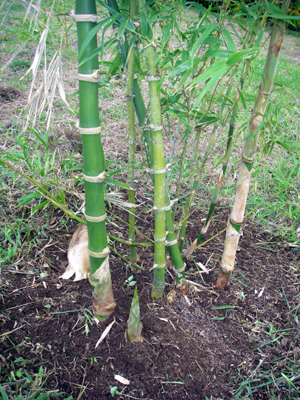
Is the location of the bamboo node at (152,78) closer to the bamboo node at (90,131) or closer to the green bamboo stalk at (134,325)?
the bamboo node at (90,131)

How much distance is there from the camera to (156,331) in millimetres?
1223

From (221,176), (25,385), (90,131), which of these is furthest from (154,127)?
(25,385)

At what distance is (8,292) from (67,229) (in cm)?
44

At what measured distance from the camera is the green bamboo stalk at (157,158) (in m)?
0.93

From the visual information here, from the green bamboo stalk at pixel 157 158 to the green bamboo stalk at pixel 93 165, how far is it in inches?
6.4

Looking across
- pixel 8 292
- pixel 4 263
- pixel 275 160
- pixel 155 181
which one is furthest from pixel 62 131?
pixel 275 160

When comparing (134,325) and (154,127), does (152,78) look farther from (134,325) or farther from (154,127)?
(134,325)

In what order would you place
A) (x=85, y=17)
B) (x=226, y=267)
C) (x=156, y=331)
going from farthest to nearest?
(x=226, y=267), (x=156, y=331), (x=85, y=17)

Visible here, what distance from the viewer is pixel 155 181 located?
3.52ft

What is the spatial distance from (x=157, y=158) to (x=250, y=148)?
0.34m

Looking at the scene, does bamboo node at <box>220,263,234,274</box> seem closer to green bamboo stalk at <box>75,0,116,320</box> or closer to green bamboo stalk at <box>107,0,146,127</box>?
green bamboo stalk at <box>75,0,116,320</box>

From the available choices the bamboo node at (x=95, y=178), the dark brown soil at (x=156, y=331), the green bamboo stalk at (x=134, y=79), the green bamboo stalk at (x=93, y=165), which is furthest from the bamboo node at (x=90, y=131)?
the dark brown soil at (x=156, y=331)

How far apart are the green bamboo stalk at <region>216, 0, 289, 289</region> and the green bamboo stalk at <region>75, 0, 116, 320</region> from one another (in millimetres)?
502

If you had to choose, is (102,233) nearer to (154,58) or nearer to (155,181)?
(155,181)
